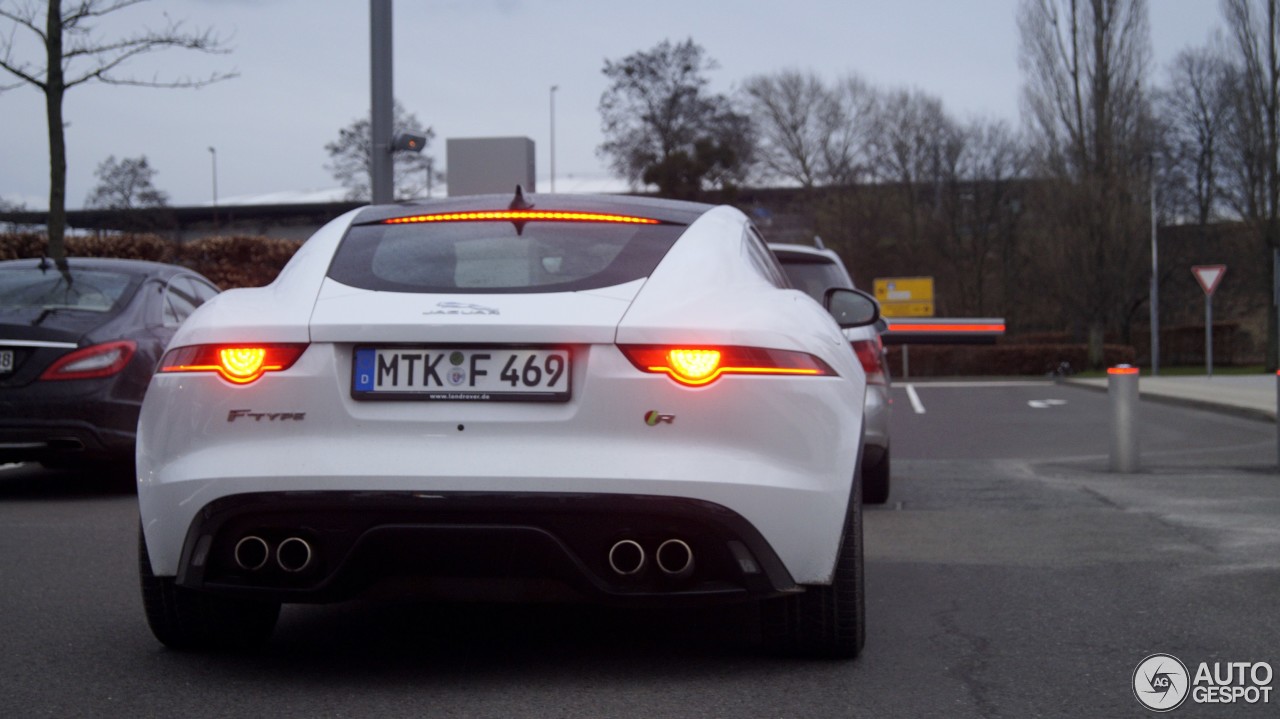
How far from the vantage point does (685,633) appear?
4.69m

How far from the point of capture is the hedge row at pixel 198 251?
24.2m

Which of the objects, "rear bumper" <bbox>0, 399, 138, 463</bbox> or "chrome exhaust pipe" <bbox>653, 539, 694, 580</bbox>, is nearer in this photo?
"chrome exhaust pipe" <bbox>653, 539, 694, 580</bbox>

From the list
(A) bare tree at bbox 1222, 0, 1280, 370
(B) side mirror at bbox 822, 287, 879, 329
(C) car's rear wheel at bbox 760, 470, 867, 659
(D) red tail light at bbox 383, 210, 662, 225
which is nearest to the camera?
(C) car's rear wheel at bbox 760, 470, 867, 659

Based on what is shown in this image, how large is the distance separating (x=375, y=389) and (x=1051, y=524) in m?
4.85

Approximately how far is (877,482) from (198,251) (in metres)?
18.3

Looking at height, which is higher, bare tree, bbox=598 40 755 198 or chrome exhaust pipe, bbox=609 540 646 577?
bare tree, bbox=598 40 755 198

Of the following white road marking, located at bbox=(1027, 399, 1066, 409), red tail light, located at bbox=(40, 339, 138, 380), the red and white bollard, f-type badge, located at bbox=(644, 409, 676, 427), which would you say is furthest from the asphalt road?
white road marking, located at bbox=(1027, 399, 1066, 409)

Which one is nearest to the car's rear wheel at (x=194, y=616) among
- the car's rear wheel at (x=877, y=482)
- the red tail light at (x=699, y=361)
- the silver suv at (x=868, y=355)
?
the red tail light at (x=699, y=361)

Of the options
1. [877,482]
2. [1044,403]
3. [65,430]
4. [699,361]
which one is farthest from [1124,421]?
[1044,403]

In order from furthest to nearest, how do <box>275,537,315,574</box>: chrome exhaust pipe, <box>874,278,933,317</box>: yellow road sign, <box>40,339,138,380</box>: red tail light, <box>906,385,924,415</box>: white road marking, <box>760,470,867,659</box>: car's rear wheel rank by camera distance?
<box>874,278,933,317</box>: yellow road sign → <box>906,385,924,415</box>: white road marking → <box>40,339,138,380</box>: red tail light → <box>760,470,867,659</box>: car's rear wheel → <box>275,537,315,574</box>: chrome exhaust pipe

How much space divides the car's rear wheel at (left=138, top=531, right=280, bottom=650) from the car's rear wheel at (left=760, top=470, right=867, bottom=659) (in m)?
1.41

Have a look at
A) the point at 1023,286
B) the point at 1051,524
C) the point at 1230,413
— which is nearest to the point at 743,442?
the point at 1051,524

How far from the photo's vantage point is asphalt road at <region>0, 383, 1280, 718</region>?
3.78 meters

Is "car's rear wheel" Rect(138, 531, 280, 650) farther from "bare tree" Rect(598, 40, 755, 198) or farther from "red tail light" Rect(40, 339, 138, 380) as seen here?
"bare tree" Rect(598, 40, 755, 198)
